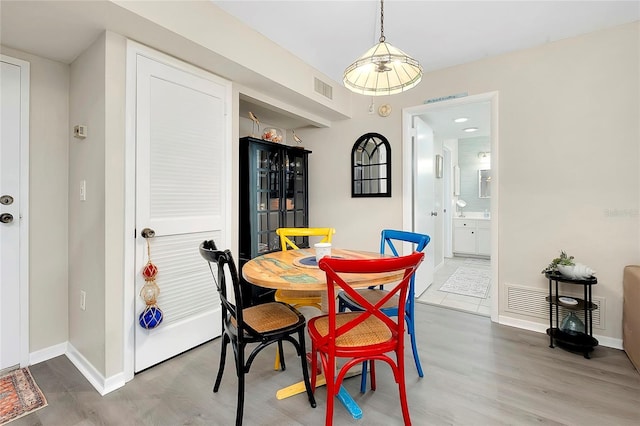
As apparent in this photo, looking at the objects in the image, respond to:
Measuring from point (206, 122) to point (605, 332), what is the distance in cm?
355

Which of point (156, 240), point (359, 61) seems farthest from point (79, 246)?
point (359, 61)

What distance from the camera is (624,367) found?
6.58 ft

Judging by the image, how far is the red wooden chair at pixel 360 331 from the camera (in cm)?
124

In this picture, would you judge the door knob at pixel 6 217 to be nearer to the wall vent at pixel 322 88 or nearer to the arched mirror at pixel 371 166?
the wall vent at pixel 322 88

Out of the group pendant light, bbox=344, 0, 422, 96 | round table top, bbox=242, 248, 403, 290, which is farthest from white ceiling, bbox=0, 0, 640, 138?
round table top, bbox=242, 248, 403, 290

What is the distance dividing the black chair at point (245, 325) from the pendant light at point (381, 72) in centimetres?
125

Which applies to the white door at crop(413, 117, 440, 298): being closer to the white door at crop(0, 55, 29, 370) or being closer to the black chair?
the black chair

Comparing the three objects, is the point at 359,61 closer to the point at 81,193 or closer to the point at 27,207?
the point at 81,193

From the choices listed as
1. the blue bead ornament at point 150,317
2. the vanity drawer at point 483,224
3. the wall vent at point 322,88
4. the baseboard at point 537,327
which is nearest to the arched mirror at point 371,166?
the wall vent at point 322,88

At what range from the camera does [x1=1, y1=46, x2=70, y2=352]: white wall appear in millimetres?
2072

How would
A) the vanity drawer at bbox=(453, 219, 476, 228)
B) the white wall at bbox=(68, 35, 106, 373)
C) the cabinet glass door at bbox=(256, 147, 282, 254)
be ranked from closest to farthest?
the white wall at bbox=(68, 35, 106, 373) → the cabinet glass door at bbox=(256, 147, 282, 254) → the vanity drawer at bbox=(453, 219, 476, 228)

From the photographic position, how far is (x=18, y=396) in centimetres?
172

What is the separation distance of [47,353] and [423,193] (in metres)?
3.83

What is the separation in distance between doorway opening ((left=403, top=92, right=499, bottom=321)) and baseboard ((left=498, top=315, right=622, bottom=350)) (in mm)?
93
